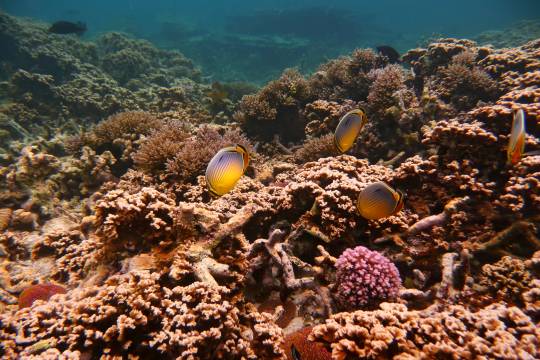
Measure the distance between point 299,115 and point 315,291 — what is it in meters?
5.43

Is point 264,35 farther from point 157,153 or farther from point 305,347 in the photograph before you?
point 305,347

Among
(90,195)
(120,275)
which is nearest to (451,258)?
(120,275)

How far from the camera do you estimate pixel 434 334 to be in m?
2.10

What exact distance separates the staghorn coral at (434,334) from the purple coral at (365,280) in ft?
1.21

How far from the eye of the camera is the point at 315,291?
301 centimetres

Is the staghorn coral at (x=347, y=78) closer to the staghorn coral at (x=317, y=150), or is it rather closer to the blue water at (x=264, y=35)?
the staghorn coral at (x=317, y=150)

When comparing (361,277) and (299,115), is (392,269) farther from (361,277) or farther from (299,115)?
Result: (299,115)

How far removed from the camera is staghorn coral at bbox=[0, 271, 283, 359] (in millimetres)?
2350

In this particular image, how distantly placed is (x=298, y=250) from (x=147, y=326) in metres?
1.74

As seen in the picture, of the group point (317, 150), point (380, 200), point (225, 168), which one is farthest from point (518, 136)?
point (317, 150)

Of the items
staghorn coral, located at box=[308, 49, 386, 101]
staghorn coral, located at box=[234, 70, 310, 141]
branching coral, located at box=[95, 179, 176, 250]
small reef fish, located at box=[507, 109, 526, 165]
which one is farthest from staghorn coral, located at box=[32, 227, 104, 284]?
staghorn coral, located at box=[308, 49, 386, 101]

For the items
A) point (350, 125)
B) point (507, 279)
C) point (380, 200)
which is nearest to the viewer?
point (380, 200)

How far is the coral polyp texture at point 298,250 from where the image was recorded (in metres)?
2.36

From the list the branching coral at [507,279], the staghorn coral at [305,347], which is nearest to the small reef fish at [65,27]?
the staghorn coral at [305,347]
